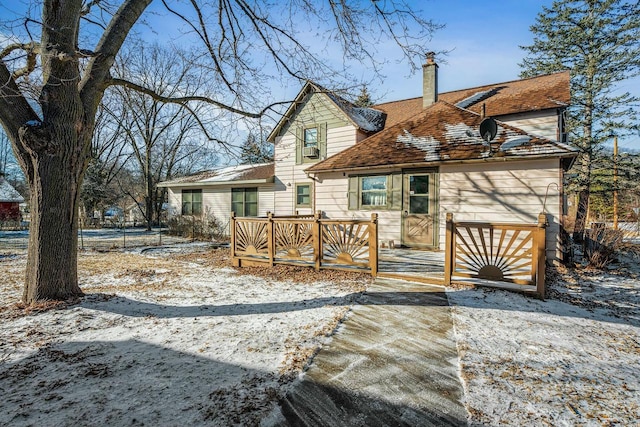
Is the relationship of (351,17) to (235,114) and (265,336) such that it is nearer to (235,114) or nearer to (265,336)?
(235,114)

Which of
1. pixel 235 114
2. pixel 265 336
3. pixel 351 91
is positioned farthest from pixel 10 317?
pixel 351 91

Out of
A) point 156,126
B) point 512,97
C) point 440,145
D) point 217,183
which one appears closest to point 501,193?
point 440,145

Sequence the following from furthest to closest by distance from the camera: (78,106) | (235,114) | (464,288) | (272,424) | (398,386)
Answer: (235,114) → (464,288) → (78,106) → (398,386) → (272,424)

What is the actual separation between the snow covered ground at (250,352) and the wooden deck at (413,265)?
70 centimetres

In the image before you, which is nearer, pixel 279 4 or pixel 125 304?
pixel 125 304

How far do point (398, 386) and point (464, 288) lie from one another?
348 cm

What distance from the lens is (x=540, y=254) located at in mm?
4867

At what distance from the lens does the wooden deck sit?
590 centimetres

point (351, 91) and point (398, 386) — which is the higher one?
point (351, 91)

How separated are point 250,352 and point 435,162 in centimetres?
698

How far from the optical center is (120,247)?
11828 millimetres

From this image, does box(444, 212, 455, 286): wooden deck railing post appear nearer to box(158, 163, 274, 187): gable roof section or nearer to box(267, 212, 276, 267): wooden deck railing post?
box(267, 212, 276, 267): wooden deck railing post

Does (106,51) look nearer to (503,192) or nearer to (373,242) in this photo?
(373,242)

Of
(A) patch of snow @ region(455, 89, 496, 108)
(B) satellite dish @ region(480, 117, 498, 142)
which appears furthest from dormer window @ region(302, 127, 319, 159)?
(B) satellite dish @ region(480, 117, 498, 142)
